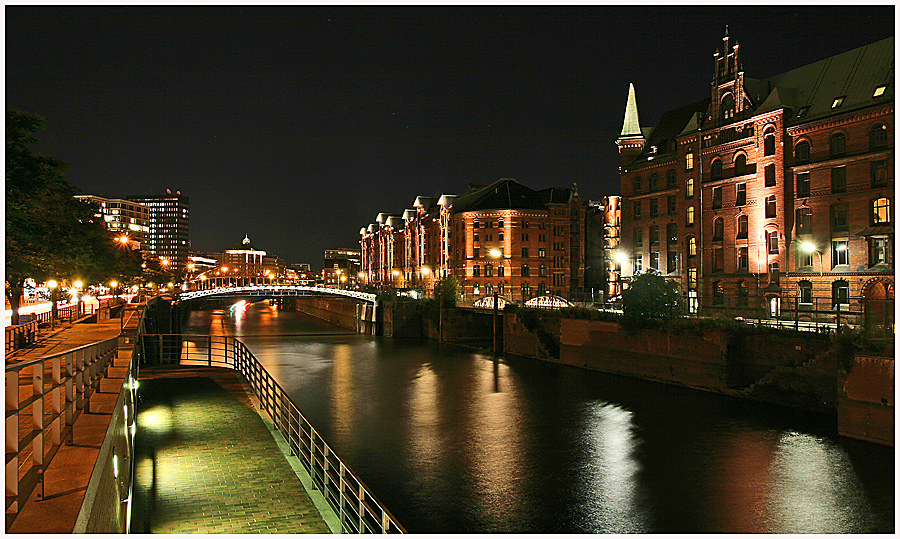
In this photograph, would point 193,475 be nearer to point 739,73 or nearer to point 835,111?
point 835,111

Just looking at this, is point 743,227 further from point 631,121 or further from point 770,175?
point 631,121

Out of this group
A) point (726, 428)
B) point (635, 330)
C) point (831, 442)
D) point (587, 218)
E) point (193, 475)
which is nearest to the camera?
point (193, 475)

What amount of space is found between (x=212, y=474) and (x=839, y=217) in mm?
43075

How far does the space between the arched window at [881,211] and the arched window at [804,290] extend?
5430 millimetres

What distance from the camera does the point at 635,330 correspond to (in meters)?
38.2

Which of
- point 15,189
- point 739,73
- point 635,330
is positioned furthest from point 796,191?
point 15,189

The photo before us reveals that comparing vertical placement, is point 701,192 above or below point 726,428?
above

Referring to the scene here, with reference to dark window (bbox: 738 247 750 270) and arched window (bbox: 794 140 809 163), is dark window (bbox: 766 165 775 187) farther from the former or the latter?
dark window (bbox: 738 247 750 270)

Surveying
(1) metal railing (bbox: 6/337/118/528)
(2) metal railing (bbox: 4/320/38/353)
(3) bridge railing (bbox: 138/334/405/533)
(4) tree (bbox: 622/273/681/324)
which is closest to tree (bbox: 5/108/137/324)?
(2) metal railing (bbox: 4/320/38/353)

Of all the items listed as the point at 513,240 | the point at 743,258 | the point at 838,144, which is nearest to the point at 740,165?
the point at 743,258

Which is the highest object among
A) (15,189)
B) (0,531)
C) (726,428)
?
(15,189)

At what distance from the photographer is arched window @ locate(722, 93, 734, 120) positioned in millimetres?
51406

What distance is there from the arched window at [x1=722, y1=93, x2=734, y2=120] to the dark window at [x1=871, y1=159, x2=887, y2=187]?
11061mm

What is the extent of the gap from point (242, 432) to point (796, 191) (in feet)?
138
